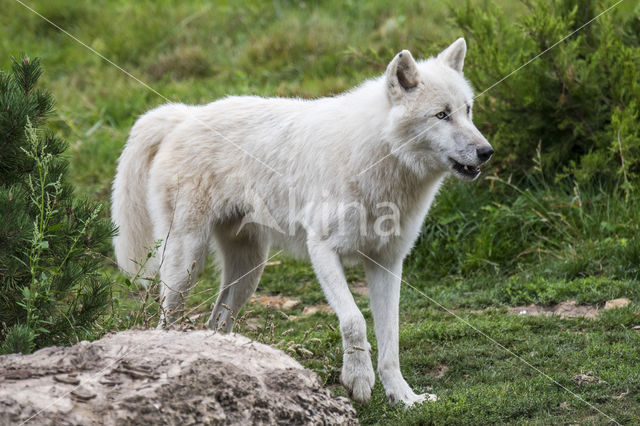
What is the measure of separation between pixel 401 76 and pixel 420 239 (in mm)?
2934

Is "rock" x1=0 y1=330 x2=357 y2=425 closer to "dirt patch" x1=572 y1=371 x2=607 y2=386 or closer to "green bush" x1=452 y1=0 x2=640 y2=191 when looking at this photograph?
"dirt patch" x1=572 y1=371 x2=607 y2=386

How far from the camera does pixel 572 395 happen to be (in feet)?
13.4

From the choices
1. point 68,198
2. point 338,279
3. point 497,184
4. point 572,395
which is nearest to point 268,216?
point 338,279

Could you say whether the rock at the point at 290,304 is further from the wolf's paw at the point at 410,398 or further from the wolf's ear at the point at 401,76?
the wolf's ear at the point at 401,76

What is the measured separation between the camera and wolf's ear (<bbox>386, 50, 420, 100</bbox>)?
4383mm

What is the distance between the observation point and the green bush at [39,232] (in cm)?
351

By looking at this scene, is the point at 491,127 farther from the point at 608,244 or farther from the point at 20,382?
the point at 20,382

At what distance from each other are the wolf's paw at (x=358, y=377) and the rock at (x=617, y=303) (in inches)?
90.1

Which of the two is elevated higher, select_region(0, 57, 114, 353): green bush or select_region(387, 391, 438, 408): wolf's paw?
select_region(0, 57, 114, 353): green bush

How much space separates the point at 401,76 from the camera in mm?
4438

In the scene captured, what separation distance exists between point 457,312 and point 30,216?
346 centimetres

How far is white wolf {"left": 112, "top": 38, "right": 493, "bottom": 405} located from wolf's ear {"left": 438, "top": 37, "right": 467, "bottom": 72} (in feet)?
0.04

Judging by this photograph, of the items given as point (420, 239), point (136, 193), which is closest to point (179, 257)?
point (136, 193)

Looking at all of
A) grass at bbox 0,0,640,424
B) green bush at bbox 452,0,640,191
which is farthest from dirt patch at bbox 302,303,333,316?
green bush at bbox 452,0,640,191
